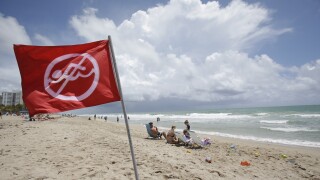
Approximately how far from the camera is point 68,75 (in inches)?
153

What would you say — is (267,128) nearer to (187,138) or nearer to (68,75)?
(187,138)

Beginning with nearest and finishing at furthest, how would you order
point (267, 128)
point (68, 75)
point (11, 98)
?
1. point (68, 75)
2. point (267, 128)
3. point (11, 98)

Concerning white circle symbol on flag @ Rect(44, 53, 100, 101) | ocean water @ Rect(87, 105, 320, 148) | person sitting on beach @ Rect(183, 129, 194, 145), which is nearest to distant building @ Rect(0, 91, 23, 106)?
ocean water @ Rect(87, 105, 320, 148)

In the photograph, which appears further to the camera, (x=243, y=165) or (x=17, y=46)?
(x=243, y=165)

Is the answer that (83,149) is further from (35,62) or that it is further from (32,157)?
(35,62)

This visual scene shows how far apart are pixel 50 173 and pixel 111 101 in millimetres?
3528

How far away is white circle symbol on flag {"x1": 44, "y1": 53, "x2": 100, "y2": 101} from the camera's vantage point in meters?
3.82

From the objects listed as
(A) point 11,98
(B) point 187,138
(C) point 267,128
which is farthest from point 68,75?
(A) point 11,98

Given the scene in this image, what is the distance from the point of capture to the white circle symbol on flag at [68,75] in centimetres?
382

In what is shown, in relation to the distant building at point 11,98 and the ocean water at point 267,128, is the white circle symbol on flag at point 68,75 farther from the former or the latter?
the distant building at point 11,98

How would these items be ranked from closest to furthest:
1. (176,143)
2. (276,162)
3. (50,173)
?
(50,173)
(276,162)
(176,143)

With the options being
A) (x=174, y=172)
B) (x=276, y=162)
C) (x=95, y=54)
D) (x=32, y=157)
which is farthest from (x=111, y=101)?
(x=276, y=162)

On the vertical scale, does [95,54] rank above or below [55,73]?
above

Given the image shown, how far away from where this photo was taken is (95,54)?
4012 millimetres
